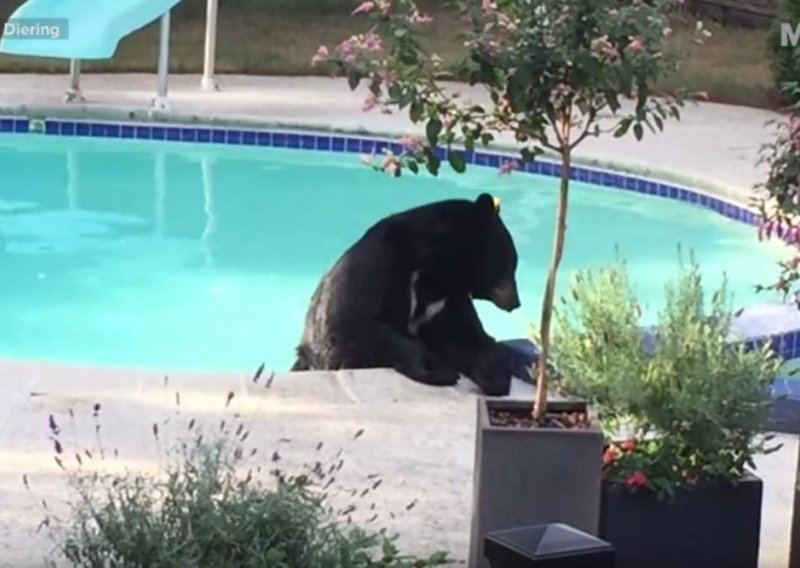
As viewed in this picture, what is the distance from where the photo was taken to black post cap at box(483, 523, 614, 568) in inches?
100

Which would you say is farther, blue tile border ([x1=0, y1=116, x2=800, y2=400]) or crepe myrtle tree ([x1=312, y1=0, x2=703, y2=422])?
blue tile border ([x1=0, y1=116, x2=800, y2=400])

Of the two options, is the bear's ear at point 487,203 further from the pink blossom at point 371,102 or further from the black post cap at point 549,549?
the black post cap at point 549,549

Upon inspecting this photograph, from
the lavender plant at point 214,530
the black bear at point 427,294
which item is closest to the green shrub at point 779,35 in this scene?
the black bear at point 427,294

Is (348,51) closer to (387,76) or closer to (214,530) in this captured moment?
(387,76)

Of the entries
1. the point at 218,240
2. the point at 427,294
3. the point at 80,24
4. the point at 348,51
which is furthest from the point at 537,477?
the point at 80,24

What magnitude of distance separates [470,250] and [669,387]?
1452 millimetres

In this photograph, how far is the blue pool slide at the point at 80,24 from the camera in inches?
385

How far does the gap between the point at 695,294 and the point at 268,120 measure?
6.96 m

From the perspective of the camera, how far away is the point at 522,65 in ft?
10.1

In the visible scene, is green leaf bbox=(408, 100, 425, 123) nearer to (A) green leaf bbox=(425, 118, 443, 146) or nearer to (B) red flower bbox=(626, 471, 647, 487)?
(A) green leaf bbox=(425, 118, 443, 146)

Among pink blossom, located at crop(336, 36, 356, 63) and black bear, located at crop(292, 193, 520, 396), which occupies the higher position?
pink blossom, located at crop(336, 36, 356, 63)

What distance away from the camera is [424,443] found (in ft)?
13.7

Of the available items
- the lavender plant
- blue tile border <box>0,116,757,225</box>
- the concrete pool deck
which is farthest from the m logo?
the lavender plant

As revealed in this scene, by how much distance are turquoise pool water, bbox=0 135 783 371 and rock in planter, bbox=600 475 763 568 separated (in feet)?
10.5
